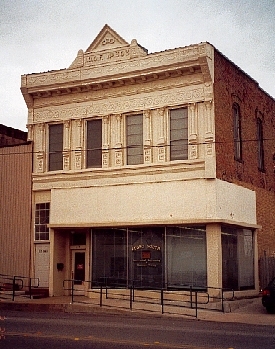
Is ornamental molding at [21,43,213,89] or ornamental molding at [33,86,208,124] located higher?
ornamental molding at [21,43,213,89]

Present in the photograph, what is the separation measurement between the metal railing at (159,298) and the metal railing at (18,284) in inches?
86.6

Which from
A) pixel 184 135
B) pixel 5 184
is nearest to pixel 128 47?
pixel 184 135

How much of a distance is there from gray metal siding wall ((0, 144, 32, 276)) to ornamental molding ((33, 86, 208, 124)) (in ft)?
6.15

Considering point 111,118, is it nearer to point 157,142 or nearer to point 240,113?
point 157,142

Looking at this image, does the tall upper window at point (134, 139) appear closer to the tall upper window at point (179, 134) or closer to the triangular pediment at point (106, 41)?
the tall upper window at point (179, 134)

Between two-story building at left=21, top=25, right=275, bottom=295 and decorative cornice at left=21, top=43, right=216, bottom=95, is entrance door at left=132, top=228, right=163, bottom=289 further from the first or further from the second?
decorative cornice at left=21, top=43, right=216, bottom=95

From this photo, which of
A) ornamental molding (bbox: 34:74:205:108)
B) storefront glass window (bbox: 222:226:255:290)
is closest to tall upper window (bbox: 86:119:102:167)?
ornamental molding (bbox: 34:74:205:108)

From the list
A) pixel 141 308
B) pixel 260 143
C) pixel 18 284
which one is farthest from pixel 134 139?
pixel 18 284

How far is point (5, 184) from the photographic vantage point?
28.1 metres

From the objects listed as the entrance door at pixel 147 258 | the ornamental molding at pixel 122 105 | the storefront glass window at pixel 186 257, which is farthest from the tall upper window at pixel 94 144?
the storefront glass window at pixel 186 257

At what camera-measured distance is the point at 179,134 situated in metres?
24.8

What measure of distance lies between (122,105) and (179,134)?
307 centimetres

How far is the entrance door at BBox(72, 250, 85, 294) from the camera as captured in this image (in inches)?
1041

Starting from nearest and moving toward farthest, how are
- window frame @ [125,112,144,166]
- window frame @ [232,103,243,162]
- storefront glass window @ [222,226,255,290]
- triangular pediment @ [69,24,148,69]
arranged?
storefront glass window @ [222,226,255,290]
window frame @ [125,112,144,166]
triangular pediment @ [69,24,148,69]
window frame @ [232,103,243,162]
